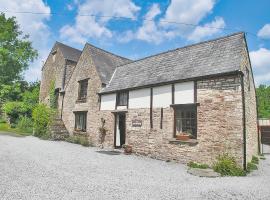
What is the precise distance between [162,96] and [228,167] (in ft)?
16.2

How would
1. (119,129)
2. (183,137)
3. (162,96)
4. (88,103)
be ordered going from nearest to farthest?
(183,137)
(162,96)
(119,129)
(88,103)

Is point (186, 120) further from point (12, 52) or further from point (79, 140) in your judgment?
point (12, 52)

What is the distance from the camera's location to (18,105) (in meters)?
28.9

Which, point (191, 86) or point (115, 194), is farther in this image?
point (191, 86)

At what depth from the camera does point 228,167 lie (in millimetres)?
8906

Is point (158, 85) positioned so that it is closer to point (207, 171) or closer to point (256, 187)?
point (207, 171)

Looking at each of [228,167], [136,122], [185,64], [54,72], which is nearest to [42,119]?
[54,72]

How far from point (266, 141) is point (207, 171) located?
1629cm

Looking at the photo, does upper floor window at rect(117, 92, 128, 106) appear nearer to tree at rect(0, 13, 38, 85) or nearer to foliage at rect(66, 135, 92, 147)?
foliage at rect(66, 135, 92, 147)

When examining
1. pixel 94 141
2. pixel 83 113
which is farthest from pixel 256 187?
pixel 83 113

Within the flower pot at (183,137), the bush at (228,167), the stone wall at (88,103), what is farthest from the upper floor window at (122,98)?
the bush at (228,167)

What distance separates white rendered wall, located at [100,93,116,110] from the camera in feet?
51.4

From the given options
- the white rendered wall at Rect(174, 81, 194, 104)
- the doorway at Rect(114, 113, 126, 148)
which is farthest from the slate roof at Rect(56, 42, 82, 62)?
the white rendered wall at Rect(174, 81, 194, 104)

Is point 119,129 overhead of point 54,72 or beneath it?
beneath
